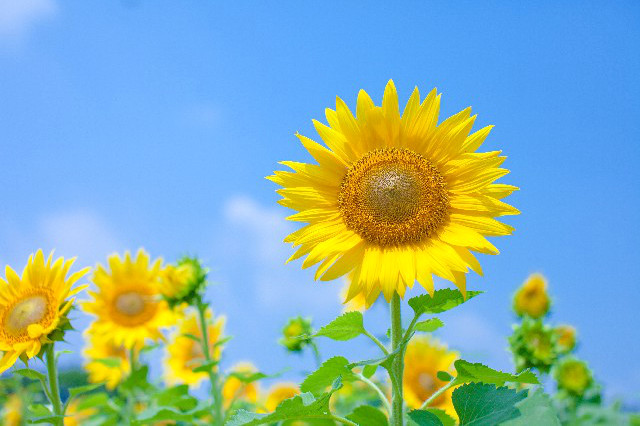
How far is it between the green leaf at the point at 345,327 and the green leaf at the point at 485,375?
36 cm

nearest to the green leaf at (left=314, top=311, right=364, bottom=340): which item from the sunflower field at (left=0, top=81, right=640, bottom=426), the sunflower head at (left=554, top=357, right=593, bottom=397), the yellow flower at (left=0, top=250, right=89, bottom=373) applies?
the sunflower field at (left=0, top=81, right=640, bottom=426)

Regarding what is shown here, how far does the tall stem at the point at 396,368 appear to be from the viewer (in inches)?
93.4

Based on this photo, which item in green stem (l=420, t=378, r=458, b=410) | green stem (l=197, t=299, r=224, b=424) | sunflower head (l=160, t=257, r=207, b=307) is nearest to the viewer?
green stem (l=420, t=378, r=458, b=410)

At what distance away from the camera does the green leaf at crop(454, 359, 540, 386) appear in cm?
230

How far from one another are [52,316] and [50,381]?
0.35 meters

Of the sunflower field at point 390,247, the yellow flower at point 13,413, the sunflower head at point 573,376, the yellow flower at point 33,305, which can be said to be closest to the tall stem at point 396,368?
the sunflower field at point 390,247

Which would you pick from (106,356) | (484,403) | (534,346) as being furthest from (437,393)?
(106,356)

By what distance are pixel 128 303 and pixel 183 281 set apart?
107cm

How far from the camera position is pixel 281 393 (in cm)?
603

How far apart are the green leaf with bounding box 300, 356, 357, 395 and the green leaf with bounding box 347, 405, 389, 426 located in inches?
7.8

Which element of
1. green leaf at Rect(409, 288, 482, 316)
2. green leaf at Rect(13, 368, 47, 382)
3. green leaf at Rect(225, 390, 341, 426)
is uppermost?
green leaf at Rect(13, 368, 47, 382)

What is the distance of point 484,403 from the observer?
2.39 m

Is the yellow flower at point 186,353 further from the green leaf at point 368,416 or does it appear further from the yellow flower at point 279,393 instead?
the green leaf at point 368,416

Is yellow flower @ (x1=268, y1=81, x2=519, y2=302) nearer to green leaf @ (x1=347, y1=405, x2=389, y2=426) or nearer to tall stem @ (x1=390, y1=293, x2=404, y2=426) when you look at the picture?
tall stem @ (x1=390, y1=293, x2=404, y2=426)
